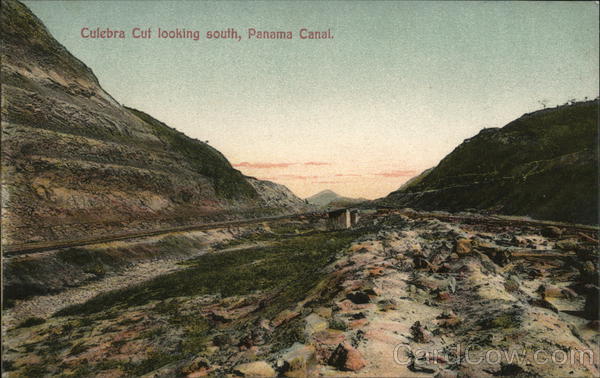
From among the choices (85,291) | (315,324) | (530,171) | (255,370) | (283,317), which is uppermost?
(530,171)

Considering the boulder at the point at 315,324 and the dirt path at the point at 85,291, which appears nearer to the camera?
the boulder at the point at 315,324

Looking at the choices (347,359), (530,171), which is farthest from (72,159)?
(530,171)

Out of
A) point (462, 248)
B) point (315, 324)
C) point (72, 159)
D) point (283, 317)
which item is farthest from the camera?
point (72, 159)

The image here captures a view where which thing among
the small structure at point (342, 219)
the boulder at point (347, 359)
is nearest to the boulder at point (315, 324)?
the boulder at point (347, 359)

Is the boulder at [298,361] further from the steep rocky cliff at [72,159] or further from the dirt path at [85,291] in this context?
the steep rocky cliff at [72,159]

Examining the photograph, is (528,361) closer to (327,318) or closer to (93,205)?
(327,318)

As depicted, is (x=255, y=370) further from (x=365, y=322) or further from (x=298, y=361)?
(x=365, y=322)

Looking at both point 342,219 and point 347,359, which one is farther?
point 342,219
